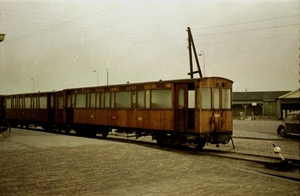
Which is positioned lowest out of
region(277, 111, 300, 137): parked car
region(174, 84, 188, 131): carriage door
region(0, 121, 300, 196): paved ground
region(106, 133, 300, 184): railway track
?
region(106, 133, 300, 184): railway track

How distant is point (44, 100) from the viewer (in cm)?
A: 2536

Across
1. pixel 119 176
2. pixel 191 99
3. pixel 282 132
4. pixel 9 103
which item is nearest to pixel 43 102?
pixel 9 103

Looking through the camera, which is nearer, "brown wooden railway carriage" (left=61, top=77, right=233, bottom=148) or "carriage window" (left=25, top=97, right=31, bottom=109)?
"brown wooden railway carriage" (left=61, top=77, right=233, bottom=148)

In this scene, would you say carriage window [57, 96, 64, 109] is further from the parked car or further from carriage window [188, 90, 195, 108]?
the parked car

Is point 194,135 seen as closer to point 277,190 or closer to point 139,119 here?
point 139,119

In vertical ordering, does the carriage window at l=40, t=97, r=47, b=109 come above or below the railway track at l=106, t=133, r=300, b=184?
above

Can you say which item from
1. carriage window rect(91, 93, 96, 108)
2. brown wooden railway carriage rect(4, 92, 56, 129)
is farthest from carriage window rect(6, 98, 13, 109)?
carriage window rect(91, 93, 96, 108)

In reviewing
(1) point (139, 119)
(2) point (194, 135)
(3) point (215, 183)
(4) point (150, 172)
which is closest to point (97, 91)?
(1) point (139, 119)

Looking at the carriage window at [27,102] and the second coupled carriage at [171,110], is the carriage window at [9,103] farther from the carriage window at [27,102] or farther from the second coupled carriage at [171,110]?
the second coupled carriage at [171,110]

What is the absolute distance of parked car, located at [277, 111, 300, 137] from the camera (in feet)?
58.9

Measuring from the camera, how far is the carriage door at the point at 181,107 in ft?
43.9

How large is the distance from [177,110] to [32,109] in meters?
17.6

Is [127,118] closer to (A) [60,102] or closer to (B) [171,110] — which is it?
(B) [171,110]

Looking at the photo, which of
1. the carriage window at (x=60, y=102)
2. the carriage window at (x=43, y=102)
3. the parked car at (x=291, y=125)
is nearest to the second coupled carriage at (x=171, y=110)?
the carriage window at (x=60, y=102)
